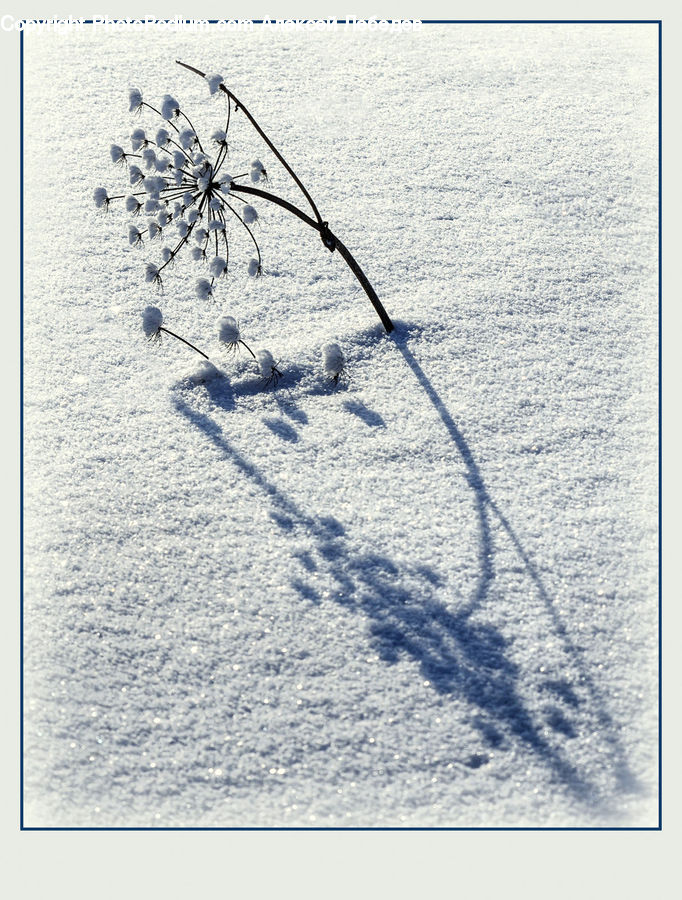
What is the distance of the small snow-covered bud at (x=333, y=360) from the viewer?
3.19 m

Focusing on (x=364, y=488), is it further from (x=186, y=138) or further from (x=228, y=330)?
(x=186, y=138)

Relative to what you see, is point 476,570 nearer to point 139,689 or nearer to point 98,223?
point 139,689

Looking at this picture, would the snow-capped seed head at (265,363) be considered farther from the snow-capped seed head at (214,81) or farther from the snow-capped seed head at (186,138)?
the snow-capped seed head at (214,81)

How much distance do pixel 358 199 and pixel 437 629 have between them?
213 cm

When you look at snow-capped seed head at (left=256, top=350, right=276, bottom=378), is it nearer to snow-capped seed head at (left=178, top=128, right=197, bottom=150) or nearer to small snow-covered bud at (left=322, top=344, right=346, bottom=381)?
small snow-covered bud at (left=322, top=344, right=346, bottom=381)

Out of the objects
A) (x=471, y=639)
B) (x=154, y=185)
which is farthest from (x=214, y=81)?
(x=471, y=639)

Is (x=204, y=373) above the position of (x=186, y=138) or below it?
below

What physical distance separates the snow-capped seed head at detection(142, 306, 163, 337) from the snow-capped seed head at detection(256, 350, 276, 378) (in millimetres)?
349

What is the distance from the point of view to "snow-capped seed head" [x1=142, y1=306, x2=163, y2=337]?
3227mm

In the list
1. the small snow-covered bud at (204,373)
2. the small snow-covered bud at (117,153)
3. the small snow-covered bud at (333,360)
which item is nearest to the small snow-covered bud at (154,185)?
the small snow-covered bud at (117,153)

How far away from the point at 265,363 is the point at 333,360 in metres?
0.22

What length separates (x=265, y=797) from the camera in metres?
2.25

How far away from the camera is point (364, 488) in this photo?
113 inches

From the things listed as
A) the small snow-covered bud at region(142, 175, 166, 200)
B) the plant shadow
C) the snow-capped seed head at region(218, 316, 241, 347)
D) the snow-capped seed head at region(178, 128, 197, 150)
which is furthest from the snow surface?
the snow-capped seed head at region(178, 128, 197, 150)
